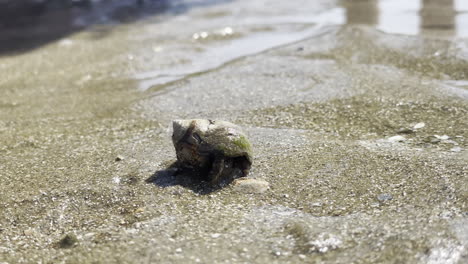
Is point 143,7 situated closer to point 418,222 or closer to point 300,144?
point 300,144

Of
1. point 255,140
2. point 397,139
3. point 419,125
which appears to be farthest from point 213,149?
point 419,125

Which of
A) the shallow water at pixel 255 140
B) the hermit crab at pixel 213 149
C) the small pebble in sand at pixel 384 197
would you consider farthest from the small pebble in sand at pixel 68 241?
the small pebble in sand at pixel 384 197

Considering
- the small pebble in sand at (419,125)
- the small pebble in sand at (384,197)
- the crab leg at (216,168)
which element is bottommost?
the small pebble in sand at (384,197)

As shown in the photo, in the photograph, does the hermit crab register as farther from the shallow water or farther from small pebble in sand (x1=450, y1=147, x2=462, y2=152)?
small pebble in sand (x1=450, y1=147, x2=462, y2=152)

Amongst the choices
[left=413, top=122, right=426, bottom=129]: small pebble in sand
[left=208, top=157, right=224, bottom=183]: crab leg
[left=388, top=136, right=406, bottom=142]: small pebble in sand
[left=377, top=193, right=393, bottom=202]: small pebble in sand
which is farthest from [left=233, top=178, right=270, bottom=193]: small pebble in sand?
[left=413, top=122, right=426, bottom=129]: small pebble in sand

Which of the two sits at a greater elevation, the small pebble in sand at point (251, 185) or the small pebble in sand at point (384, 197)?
the small pebble in sand at point (251, 185)

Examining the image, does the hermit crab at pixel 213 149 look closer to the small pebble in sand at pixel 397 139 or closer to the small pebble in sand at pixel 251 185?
the small pebble in sand at pixel 251 185
